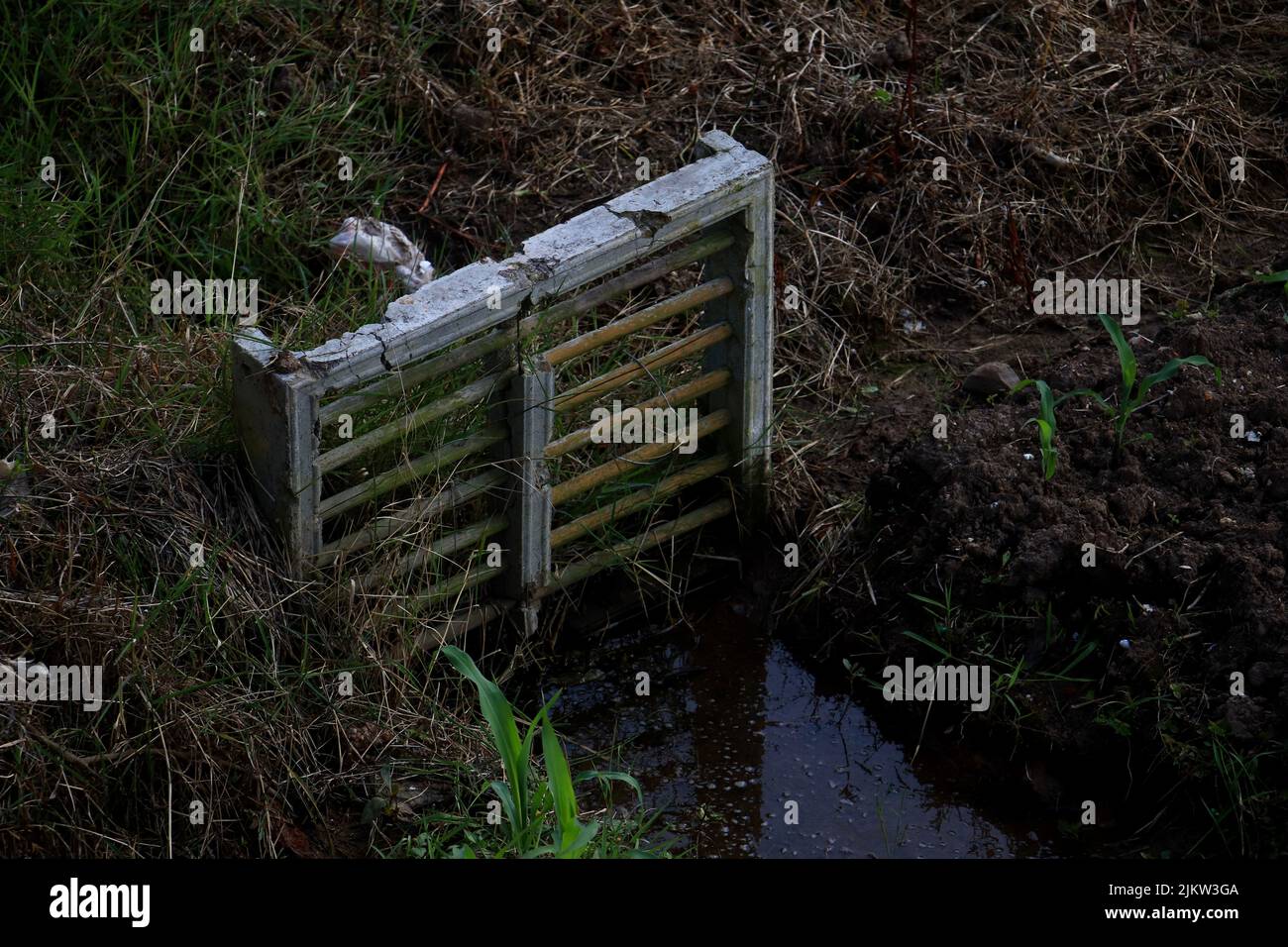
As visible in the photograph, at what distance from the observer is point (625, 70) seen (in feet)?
19.1

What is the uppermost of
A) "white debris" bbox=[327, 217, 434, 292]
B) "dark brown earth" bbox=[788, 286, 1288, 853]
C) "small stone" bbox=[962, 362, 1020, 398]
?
"white debris" bbox=[327, 217, 434, 292]

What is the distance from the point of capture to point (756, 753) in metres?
4.17

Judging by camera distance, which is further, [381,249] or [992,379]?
[381,249]

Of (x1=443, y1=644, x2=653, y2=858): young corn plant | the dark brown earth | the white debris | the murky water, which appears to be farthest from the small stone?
(x1=443, y1=644, x2=653, y2=858): young corn plant

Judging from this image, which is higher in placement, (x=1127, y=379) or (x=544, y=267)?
(x=544, y=267)

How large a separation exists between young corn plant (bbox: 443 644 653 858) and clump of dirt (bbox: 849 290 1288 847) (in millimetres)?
1190

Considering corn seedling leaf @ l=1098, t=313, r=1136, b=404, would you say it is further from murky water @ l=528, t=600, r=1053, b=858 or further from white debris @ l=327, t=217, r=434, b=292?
white debris @ l=327, t=217, r=434, b=292

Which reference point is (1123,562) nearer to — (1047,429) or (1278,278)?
(1047,429)

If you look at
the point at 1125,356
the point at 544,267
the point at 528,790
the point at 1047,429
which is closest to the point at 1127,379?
the point at 1125,356

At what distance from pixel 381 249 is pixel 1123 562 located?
93.7 inches

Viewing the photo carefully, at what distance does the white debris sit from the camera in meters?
5.01

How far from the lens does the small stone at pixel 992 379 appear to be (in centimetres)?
482

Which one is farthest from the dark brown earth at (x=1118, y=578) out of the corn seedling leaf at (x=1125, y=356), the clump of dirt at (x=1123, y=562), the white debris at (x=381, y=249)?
the white debris at (x=381, y=249)

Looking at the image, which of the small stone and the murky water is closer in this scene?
the murky water
